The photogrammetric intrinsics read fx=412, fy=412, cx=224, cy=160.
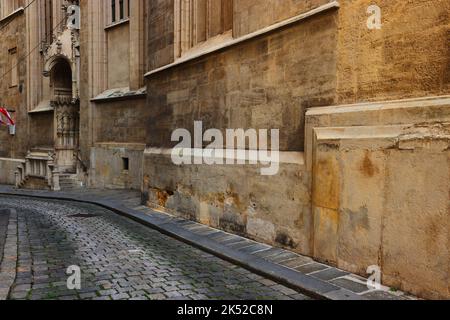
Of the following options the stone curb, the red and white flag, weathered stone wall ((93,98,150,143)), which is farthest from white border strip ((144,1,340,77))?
the red and white flag

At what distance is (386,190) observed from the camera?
4.65 m

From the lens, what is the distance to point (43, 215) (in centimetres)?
1073

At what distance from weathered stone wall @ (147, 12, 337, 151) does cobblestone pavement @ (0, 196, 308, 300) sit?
7.42 feet

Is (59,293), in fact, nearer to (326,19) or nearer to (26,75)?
(326,19)

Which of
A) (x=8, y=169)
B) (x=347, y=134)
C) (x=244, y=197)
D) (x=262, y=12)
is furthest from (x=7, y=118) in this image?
(x=347, y=134)

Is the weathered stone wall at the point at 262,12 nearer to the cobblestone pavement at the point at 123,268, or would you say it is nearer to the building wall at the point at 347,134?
the building wall at the point at 347,134

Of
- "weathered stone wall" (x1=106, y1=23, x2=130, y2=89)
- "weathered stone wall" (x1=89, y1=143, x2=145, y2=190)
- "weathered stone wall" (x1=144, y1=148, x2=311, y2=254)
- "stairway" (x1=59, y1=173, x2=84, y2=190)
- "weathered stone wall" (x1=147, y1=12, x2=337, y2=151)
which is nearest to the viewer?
"weathered stone wall" (x1=147, y1=12, x2=337, y2=151)

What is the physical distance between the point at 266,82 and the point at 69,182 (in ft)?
42.9

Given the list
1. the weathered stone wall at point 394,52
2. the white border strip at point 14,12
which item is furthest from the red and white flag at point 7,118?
the weathered stone wall at point 394,52

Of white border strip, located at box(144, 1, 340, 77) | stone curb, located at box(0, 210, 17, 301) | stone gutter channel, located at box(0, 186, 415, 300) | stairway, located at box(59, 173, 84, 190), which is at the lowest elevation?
stone curb, located at box(0, 210, 17, 301)

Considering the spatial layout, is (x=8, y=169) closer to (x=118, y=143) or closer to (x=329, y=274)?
(x=118, y=143)

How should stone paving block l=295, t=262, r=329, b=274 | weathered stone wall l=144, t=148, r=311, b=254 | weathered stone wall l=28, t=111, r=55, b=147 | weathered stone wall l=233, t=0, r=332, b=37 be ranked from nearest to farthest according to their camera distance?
stone paving block l=295, t=262, r=329, b=274 < weathered stone wall l=144, t=148, r=311, b=254 < weathered stone wall l=233, t=0, r=332, b=37 < weathered stone wall l=28, t=111, r=55, b=147

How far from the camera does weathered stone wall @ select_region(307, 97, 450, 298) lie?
412cm

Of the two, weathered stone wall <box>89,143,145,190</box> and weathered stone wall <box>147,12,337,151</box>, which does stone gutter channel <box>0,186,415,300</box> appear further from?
weathered stone wall <box>89,143,145,190</box>
